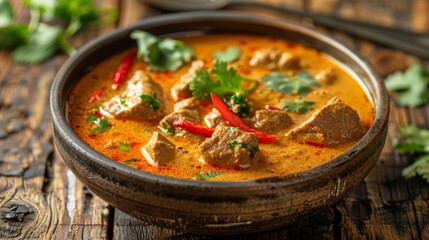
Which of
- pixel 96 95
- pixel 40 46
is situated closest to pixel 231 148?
pixel 96 95

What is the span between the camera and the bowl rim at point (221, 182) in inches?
117

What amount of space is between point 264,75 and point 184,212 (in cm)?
126

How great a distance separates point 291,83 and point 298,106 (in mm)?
221

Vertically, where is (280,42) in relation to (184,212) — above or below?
above

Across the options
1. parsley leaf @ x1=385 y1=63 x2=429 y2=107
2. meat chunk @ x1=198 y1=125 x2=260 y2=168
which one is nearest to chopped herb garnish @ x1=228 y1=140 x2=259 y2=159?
meat chunk @ x1=198 y1=125 x2=260 y2=168

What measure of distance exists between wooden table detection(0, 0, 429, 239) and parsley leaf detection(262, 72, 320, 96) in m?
0.59

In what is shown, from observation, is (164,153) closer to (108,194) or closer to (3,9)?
(108,194)

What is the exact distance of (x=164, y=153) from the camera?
10.8 feet

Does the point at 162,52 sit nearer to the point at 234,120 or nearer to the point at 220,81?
the point at 220,81

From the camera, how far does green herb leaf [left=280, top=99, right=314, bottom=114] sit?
3727 millimetres

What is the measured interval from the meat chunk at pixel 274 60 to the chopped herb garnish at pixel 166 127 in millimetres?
794

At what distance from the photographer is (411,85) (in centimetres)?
475

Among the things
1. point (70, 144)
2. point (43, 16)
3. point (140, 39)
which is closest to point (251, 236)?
point (70, 144)

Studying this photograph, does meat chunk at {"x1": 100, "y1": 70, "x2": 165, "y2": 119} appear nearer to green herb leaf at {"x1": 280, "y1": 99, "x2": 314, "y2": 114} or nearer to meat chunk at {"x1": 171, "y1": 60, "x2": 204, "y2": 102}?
meat chunk at {"x1": 171, "y1": 60, "x2": 204, "y2": 102}
